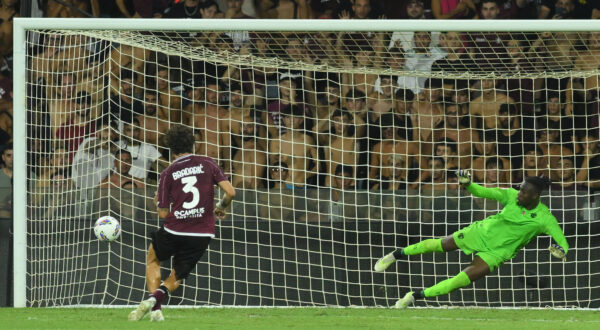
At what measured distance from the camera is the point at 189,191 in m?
7.63

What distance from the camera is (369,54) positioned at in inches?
415

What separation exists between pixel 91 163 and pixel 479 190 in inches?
156

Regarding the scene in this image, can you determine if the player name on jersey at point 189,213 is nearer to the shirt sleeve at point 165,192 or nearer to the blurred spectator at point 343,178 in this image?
the shirt sleeve at point 165,192

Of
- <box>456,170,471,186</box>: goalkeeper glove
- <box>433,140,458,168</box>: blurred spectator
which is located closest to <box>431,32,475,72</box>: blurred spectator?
<box>433,140,458,168</box>: blurred spectator

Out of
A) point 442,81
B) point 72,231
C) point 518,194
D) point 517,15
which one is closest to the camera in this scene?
point 518,194

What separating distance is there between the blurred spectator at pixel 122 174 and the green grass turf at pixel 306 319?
5.58 feet

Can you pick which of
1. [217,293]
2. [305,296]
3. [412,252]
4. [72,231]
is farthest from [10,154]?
[412,252]

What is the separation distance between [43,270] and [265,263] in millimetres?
2171

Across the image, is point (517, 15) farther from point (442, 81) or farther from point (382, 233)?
point (382, 233)

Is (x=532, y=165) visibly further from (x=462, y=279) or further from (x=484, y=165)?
(x=462, y=279)

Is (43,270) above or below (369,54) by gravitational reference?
below

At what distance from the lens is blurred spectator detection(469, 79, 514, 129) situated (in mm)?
11164

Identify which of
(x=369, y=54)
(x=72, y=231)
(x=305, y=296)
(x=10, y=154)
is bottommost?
(x=305, y=296)

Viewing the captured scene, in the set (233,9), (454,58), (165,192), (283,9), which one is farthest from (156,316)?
(283,9)
